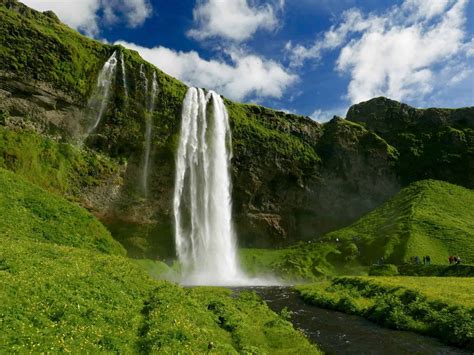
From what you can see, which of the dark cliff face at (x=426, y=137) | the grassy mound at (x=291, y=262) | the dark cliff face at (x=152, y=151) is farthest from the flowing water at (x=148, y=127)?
the dark cliff face at (x=426, y=137)

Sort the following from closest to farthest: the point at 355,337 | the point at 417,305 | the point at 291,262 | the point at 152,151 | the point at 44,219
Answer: the point at 355,337, the point at 417,305, the point at 44,219, the point at 152,151, the point at 291,262

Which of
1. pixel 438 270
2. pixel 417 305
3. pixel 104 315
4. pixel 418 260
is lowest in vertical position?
pixel 417 305

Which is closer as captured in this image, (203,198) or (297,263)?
(297,263)

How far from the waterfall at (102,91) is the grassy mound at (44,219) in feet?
83.9

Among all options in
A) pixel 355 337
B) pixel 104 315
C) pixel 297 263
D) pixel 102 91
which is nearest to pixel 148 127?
pixel 102 91

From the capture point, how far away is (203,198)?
243ft

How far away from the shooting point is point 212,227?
73688 millimetres

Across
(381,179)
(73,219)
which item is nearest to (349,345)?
(73,219)

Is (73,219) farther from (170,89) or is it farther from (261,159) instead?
(261,159)

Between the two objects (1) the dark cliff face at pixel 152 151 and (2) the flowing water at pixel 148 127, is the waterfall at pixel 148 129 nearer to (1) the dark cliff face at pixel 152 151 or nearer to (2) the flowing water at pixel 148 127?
(2) the flowing water at pixel 148 127

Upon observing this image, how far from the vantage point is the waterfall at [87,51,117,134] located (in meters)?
68.3

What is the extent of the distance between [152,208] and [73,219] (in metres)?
27.8

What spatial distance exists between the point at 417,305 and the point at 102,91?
60499mm

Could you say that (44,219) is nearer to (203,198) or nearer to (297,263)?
(203,198)
